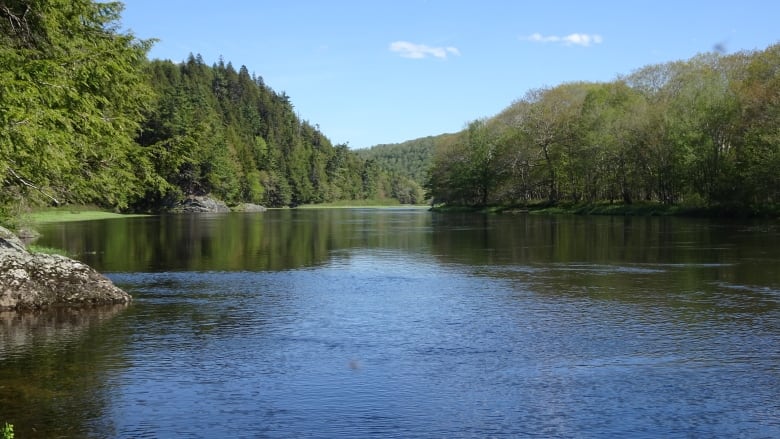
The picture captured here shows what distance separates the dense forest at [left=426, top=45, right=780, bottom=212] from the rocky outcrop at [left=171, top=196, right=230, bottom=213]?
53.0 m

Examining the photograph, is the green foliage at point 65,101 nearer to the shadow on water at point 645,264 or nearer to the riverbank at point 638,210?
the shadow on water at point 645,264

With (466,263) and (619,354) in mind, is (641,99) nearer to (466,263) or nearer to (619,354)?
(466,263)

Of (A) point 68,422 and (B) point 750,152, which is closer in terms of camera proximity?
(A) point 68,422

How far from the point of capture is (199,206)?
14500 cm

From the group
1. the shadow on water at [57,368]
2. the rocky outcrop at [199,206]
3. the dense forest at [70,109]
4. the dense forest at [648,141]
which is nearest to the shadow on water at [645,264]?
the shadow on water at [57,368]

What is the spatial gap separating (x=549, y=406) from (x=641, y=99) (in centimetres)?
8970

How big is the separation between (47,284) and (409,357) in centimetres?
1133

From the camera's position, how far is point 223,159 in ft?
525

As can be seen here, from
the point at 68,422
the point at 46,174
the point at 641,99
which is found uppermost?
the point at 641,99

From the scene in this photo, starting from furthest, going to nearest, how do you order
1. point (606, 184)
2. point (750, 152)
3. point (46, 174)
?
point (606, 184) → point (750, 152) → point (46, 174)

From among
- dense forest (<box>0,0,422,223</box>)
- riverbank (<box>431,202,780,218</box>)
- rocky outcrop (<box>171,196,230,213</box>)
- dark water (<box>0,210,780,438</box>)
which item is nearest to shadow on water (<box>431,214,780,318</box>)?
dark water (<box>0,210,780,438</box>)

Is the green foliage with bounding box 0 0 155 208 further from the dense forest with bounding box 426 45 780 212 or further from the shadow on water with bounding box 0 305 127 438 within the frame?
the dense forest with bounding box 426 45 780 212

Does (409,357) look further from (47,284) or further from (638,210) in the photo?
(638,210)

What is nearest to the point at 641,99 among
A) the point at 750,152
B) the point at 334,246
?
the point at 750,152
